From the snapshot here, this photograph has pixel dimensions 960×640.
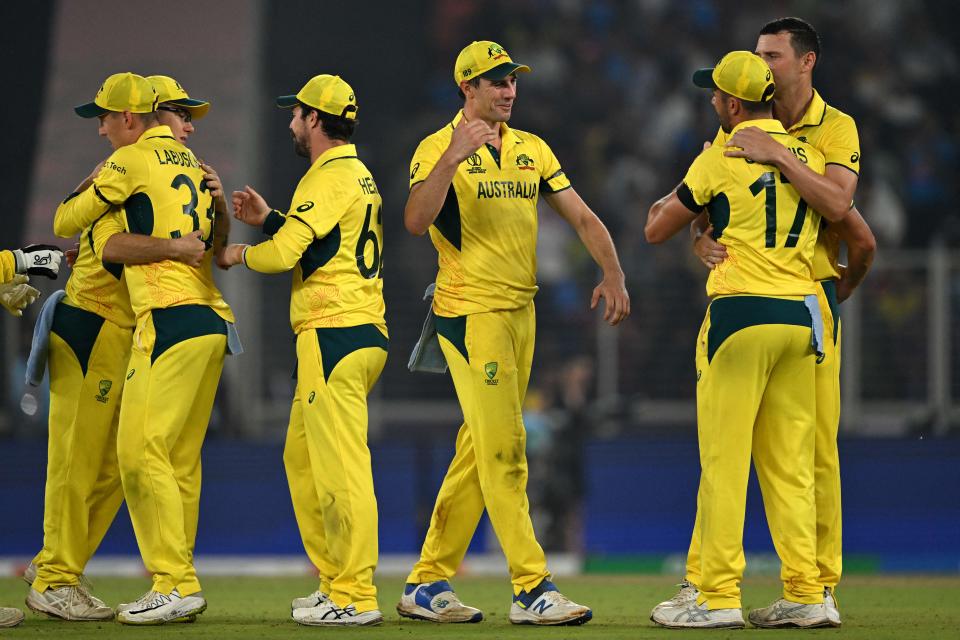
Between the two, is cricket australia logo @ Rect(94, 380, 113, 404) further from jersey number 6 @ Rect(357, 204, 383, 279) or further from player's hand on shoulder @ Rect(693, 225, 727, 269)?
player's hand on shoulder @ Rect(693, 225, 727, 269)

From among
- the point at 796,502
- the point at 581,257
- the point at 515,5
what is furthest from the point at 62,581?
the point at 515,5

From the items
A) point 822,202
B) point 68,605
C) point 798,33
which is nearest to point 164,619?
point 68,605

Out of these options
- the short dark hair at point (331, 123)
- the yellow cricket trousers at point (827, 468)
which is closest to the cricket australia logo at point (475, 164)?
the short dark hair at point (331, 123)

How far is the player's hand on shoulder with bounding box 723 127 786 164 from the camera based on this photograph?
20.1 ft

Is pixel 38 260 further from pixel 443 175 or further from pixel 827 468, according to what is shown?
pixel 827 468

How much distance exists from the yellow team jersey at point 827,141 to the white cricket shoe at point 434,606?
7.16 ft

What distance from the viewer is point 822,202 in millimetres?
6184

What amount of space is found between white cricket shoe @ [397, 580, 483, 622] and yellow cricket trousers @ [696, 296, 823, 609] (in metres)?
Result: 1.13

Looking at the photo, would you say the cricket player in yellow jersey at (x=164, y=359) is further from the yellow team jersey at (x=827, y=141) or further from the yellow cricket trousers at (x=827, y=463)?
the yellow team jersey at (x=827, y=141)

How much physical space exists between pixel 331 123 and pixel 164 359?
1295 mm

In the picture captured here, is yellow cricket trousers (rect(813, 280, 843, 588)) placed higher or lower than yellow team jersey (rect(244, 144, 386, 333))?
lower

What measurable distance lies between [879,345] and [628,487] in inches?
101

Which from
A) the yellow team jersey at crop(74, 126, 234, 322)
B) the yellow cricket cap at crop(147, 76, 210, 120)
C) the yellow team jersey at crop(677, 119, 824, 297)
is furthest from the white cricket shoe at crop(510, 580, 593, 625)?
the yellow cricket cap at crop(147, 76, 210, 120)

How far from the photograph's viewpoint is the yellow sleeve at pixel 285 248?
248 inches
